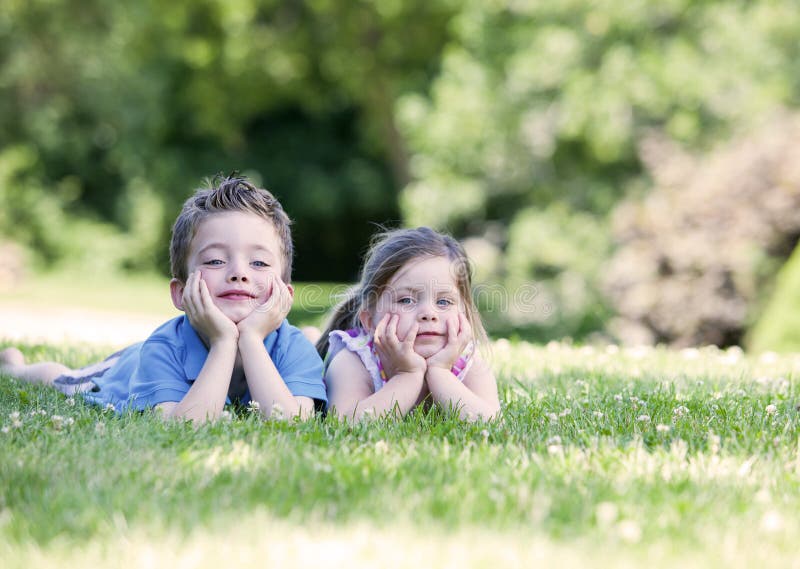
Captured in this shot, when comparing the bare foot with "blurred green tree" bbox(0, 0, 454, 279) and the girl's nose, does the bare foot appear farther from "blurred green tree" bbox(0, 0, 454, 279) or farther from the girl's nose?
"blurred green tree" bbox(0, 0, 454, 279)

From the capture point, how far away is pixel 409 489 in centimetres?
254

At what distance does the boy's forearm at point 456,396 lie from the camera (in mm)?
3672

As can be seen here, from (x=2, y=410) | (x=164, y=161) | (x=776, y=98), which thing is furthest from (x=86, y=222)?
(x=2, y=410)

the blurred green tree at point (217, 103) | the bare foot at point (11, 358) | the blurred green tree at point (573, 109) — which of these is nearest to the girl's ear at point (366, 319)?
the bare foot at point (11, 358)

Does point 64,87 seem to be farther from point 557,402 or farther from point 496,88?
point 557,402

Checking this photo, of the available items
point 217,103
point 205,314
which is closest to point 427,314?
point 205,314

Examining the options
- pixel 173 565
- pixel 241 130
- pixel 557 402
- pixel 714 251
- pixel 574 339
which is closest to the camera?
pixel 173 565

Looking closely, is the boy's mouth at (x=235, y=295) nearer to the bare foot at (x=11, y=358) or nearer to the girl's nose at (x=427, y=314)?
the girl's nose at (x=427, y=314)

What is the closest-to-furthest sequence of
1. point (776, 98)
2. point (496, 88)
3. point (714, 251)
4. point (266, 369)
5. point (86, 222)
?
1. point (266, 369)
2. point (714, 251)
3. point (776, 98)
4. point (496, 88)
5. point (86, 222)

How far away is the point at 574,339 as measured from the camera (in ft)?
44.1

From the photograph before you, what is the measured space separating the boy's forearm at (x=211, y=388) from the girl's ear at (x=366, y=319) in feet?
2.63

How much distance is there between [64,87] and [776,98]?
69.3ft

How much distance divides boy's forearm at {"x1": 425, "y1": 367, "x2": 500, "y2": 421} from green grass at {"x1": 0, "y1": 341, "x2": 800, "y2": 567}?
0.09 metres

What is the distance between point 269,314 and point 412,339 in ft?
2.13
